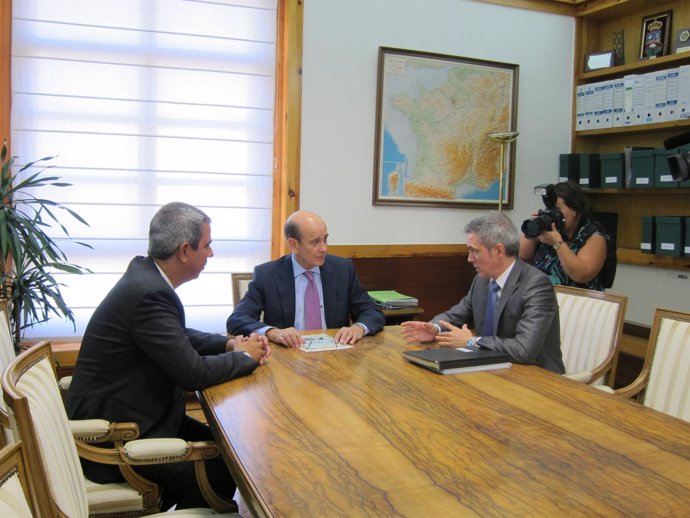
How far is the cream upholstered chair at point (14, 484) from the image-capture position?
2.68ft

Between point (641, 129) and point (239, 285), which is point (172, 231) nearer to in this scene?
point (239, 285)

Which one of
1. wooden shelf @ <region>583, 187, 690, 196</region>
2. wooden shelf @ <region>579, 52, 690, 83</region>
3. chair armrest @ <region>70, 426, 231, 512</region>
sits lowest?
chair armrest @ <region>70, 426, 231, 512</region>

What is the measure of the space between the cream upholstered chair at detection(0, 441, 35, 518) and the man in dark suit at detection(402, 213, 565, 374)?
176cm

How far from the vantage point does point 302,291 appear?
120 inches

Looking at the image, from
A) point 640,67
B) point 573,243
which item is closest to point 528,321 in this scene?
point 573,243

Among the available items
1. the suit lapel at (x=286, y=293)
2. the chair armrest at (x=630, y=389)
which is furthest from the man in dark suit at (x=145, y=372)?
the chair armrest at (x=630, y=389)

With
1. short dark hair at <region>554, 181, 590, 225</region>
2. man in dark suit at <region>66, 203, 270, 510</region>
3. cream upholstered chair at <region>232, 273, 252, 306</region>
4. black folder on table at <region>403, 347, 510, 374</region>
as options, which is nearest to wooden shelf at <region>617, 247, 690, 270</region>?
short dark hair at <region>554, 181, 590, 225</region>

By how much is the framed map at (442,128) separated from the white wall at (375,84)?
7 cm

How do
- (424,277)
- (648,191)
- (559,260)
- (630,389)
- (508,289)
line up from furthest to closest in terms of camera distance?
(424,277) < (648,191) < (559,260) < (508,289) < (630,389)

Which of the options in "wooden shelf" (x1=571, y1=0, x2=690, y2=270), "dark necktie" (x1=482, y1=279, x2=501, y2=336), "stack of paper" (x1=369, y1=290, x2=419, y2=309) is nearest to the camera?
"dark necktie" (x1=482, y1=279, x2=501, y2=336)

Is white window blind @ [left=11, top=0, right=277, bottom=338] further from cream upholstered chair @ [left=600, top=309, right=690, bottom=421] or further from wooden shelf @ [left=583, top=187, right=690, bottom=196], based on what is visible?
cream upholstered chair @ [left=600, top=309, right=690, bottom=421]

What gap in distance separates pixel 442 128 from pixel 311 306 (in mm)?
2098

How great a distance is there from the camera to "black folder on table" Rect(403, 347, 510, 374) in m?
2.15

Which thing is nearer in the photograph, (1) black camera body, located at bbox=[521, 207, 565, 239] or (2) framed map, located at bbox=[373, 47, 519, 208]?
(1) black camera body, located at bbox=[521, 207, 565, 239]
